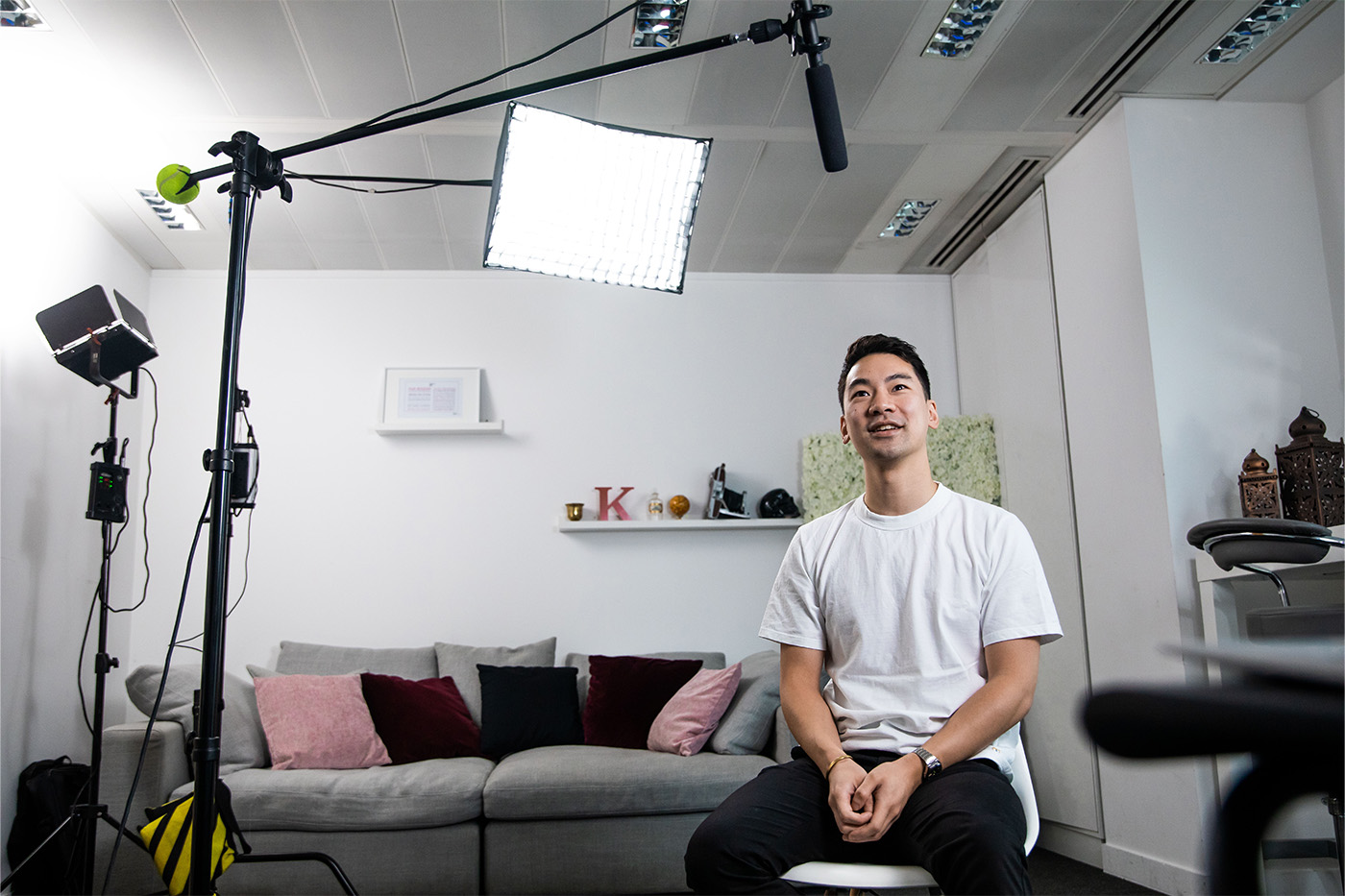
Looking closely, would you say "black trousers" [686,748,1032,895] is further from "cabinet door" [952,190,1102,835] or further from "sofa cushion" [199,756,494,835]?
"cabinet door" [952,190,1102,835]

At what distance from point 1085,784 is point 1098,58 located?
2661 millimetres

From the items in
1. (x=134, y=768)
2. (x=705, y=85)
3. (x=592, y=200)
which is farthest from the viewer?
(x=705, y=85)

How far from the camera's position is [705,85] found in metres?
3.26

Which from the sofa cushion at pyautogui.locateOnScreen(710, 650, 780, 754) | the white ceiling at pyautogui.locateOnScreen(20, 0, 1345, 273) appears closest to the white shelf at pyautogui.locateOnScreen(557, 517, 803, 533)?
the sofa cushion at pyautogui.locateOnScreen(710, 650, 780, 754)

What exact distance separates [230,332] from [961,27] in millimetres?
2395

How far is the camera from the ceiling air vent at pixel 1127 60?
2.90 metres

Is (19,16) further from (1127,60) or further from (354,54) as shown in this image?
(1127,60)

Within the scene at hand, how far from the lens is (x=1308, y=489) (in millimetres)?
2846

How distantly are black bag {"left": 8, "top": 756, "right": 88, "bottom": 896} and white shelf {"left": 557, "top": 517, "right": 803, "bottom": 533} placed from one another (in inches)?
86.8

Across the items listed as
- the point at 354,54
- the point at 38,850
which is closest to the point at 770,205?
the point at 354,54

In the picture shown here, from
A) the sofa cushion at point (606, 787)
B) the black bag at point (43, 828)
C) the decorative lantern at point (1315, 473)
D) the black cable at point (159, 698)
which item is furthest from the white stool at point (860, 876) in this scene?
the black bag at point (43, 828)

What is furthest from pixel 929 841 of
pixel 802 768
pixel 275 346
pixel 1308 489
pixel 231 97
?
pixel 275 346

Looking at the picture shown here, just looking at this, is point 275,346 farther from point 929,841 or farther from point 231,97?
point 929,841

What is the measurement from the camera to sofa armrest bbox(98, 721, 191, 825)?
3.14 m
